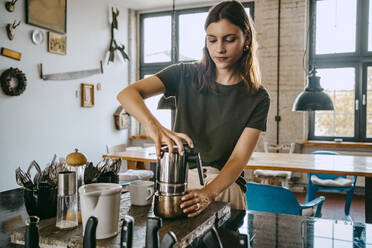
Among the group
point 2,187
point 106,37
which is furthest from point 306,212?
point 106,37

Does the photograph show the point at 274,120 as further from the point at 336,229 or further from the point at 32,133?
the point at 336,229

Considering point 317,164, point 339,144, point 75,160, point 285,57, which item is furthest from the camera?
point 285,57

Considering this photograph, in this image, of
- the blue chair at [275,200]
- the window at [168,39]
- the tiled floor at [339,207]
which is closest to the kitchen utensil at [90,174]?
the blue chair at [275,200]

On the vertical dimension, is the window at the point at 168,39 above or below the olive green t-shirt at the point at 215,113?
above

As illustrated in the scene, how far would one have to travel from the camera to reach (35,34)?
4.43m

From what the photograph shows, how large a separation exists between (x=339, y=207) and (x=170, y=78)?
4143mm

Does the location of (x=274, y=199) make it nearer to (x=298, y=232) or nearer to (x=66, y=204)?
(x=298, y=232)

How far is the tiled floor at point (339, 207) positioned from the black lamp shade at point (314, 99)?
58.0 inches

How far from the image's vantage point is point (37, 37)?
176 inches

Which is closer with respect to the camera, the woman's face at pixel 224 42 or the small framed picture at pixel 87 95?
the woman's face at pixel 224 42

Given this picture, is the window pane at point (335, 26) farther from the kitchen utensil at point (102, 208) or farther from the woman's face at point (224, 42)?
the kitchen utensil at point (102, 208)

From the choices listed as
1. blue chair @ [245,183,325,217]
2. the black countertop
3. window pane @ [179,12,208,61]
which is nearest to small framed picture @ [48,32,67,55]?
window pane @ [179,12,208,61]

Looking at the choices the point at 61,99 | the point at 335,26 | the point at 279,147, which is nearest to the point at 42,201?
the point at 61,99

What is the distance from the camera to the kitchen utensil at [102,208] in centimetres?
85
